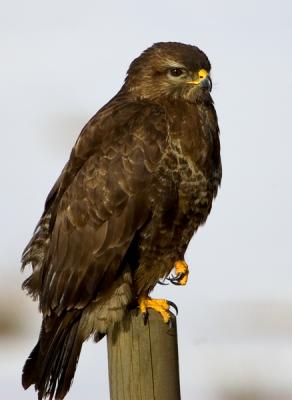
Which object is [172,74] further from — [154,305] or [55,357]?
[55,357]

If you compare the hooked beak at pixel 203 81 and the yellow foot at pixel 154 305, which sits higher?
the hooked beak at pixel 203 81

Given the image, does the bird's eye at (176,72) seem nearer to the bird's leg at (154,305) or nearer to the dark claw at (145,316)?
the bird's leg at (154,305)

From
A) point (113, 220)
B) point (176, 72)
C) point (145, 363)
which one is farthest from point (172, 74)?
point (145, 363)

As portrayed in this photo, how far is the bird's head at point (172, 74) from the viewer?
6.00 m

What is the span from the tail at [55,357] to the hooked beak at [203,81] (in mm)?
1422

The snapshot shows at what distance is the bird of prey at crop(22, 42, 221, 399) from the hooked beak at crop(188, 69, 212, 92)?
2 cm

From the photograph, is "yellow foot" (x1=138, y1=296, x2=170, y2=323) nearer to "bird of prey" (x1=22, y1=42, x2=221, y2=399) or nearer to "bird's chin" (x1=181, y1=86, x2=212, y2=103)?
"bird of prey" (x1=22, y1=42, x2=221, y2=399)

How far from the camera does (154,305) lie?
5570mm

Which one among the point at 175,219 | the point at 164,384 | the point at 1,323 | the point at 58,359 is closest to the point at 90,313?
the point at 58,359

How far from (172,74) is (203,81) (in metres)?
0.21

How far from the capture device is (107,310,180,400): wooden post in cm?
471

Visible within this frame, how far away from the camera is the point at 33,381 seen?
5.47m

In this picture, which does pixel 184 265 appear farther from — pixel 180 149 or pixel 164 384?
pixel 164 384

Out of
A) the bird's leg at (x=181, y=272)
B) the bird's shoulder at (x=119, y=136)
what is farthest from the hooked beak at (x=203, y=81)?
the bird's leg at (x=181, y=272)
